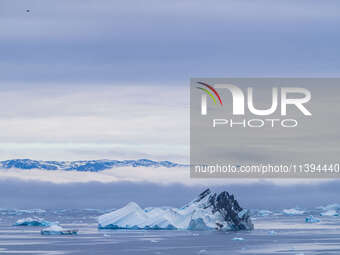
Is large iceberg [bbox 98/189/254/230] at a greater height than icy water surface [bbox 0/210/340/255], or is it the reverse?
large iceberg [bbox 98/189/254/230]

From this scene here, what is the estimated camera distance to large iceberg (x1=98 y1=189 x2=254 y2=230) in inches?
2682

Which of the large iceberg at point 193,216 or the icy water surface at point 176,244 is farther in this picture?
the large iceberg at point 193,216

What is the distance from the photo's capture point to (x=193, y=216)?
7156 centimetres

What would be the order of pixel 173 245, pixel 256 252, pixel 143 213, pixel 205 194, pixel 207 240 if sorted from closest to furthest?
pixel 256 252, pixel 173 245, pixel 207 240, pixel 205 194, pixel 143 213

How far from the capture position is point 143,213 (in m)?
74.2

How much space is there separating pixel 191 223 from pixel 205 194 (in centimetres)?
Answer: 454

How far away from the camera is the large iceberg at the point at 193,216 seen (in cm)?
6812

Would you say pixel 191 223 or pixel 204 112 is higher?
pixel 204 112

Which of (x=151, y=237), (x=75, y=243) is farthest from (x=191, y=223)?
(x=75, y=243)

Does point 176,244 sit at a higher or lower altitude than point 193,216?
lower

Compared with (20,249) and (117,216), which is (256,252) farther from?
(117,216)

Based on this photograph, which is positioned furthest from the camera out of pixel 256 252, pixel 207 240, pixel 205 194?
pixel 205 194

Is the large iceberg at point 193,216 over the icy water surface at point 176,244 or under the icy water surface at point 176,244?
over

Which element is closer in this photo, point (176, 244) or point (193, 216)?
point (176, 244)
